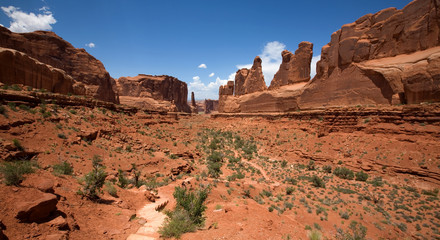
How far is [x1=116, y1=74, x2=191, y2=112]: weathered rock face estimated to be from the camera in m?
60.7

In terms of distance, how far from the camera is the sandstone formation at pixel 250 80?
38688mm

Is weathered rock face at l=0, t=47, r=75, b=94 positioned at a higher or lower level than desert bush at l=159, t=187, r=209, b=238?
higher

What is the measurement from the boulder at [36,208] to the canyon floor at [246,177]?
126 millimetres

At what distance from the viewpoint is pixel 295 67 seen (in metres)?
31.5

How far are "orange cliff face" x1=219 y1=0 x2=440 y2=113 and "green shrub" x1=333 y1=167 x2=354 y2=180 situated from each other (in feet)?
29.7

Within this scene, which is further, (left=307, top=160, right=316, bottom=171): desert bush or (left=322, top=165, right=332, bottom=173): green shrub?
(left=307, top=160, right=316, bottom=171): desert bush

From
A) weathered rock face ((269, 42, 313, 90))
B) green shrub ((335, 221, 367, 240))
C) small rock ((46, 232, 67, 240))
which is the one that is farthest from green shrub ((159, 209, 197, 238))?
weathered rock face ((269, 42, 313, 90))

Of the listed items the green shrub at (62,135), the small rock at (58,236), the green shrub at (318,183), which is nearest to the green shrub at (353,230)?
the green shrub at (318,183)

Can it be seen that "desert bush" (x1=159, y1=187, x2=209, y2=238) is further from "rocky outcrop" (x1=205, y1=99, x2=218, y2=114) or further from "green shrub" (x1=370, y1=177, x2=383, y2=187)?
"rocky outcrop" (x1=205, y1=99, x2=218, y2=114)

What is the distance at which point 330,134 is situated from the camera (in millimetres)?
21281

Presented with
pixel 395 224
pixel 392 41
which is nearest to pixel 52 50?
pixel 395 224

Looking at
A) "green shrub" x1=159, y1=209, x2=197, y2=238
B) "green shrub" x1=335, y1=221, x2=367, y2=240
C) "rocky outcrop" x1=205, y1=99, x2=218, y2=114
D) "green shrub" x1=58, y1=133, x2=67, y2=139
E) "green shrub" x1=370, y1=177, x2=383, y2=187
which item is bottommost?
"green shrub" x1=335, y1=221, x2=367, y2=240

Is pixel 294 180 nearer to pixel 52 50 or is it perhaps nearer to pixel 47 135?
pixel 47 135

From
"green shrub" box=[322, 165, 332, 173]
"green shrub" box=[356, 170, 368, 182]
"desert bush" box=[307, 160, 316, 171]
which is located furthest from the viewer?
"desert bush" box=[307, 160, 316, 171]
